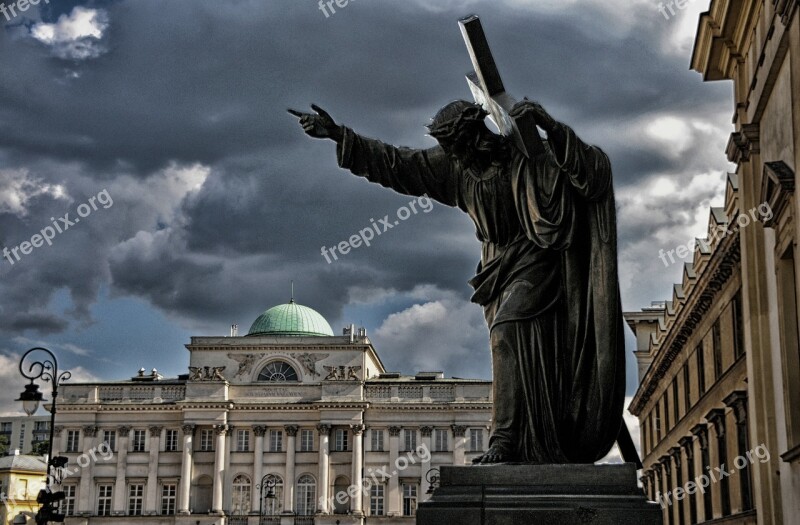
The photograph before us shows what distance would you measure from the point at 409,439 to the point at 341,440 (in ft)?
15.5

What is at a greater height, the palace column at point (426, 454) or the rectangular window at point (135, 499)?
the palace column at point (426, 454)

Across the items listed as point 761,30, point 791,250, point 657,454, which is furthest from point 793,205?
point 657,454

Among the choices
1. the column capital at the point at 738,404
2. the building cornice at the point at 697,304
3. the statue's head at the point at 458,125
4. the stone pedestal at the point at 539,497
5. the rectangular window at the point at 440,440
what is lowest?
the stone pedestal at the point at 539,497

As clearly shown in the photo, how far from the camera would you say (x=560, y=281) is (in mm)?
5879

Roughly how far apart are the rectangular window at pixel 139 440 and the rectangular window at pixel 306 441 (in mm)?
11227

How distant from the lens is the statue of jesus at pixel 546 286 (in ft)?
18.6

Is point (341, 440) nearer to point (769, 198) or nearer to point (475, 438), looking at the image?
point (475, 438)

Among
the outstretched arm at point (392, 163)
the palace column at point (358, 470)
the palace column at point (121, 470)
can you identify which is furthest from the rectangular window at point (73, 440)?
the outstretched arm at point (392, 163)

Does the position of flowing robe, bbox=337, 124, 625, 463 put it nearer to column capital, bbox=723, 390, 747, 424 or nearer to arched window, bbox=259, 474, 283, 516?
column capital, bbox=723, 390, 747, 424

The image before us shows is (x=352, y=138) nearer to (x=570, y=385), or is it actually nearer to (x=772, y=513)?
(x=570, y=385)

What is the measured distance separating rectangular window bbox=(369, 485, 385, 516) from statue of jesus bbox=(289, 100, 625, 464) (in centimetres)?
7037

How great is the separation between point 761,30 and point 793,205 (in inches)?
178

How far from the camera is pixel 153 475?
76.7 m

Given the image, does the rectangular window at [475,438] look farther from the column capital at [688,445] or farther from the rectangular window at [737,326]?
the rectangular window at [737,326]
